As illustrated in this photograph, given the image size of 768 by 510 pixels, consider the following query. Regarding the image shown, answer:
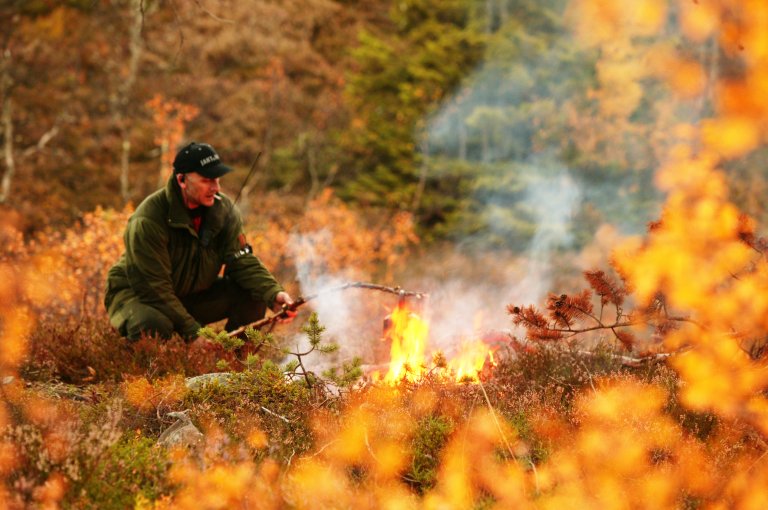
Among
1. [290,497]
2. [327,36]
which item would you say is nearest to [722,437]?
[290,497]

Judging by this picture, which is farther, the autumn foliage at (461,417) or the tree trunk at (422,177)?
the tree trunk at (422,177)

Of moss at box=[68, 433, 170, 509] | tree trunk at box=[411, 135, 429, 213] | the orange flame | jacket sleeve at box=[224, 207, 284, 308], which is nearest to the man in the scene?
jacket sleeve at box=[224, 207, 284, 308]

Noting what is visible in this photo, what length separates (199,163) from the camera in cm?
525

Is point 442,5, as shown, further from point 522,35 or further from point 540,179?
point 540,179

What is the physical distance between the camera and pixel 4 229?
12391 millimetres

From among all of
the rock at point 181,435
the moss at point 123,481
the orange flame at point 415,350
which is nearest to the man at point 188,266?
the orange flame at point 415,350

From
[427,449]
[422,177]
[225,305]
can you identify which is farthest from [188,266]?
[422,177]

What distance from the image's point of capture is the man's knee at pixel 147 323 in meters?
5.30

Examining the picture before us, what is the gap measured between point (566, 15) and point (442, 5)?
289 centimetres

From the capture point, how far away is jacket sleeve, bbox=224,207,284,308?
5.84 metres

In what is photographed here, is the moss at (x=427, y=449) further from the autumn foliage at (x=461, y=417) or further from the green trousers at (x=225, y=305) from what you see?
the green trousers at (x=225, y=305)

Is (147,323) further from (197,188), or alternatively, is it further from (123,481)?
(123,481)

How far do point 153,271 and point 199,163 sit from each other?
936 millimetres

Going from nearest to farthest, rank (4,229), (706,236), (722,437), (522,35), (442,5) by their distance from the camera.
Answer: (722,437) < (706,236) < (4,229) < (522,35) < (442,5)
